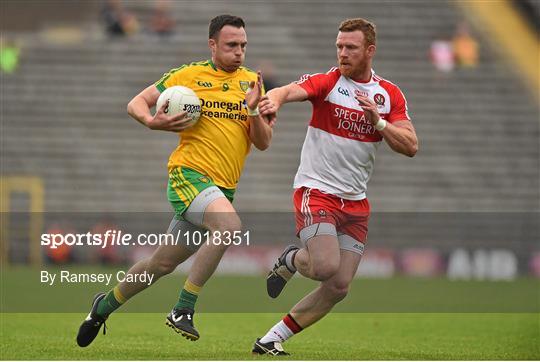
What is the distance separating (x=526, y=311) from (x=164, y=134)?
1272cm

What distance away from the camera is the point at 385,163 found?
86.3 feet

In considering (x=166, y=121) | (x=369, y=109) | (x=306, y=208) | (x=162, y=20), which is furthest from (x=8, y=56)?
(x=369, y=109)

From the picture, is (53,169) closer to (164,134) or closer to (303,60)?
(164,134)

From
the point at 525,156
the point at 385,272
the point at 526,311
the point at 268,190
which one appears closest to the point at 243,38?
the point at 526,311

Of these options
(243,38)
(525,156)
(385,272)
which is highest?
(243,38)

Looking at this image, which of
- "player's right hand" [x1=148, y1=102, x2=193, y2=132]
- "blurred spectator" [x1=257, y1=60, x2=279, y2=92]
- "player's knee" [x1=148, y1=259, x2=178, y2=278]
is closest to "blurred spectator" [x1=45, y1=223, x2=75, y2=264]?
"blurred spectator" [x1=257, y1=60, x2=279, y2=92]

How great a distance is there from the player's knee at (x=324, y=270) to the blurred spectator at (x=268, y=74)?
1617 centimetres

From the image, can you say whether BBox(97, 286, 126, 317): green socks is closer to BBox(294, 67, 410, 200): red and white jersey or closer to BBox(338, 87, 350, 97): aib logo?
BBox(294, 67, 410, 200): red and white jersey

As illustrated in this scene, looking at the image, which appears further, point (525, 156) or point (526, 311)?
point (525, 156)

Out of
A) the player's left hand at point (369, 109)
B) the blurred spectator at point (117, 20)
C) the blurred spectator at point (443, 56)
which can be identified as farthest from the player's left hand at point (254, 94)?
the blurred spectator at point (443, 56)

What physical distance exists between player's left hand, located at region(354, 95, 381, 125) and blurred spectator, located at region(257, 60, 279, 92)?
16146 millimetres

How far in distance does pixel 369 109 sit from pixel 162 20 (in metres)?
19.4

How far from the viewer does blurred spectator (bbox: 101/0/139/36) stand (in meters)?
27.9

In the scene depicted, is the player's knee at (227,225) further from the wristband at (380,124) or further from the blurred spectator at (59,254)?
the blurred spectator at (59,254)
